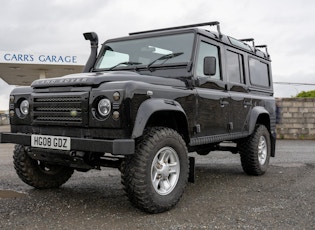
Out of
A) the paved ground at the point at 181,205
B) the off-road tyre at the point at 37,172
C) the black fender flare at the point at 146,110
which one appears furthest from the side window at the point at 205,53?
the off-road tyre at the point at 37,172

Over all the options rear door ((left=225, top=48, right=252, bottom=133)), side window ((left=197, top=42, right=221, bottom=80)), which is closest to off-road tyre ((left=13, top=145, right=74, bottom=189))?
side window ((left=197, top=42, right=221, bottom=80))

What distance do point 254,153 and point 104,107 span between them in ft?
10.6

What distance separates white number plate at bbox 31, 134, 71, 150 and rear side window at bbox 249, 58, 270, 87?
3.70m

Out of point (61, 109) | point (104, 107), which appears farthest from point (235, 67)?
point (61, 109)

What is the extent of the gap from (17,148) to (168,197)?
2.02 m

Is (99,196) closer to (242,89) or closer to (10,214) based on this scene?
(10,214)

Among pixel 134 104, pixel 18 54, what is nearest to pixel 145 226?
pixel 134 104

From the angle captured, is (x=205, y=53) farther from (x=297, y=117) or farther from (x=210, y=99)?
(x=297, y=117)

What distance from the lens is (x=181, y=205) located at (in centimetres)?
404

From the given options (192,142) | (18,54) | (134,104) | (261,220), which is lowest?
(261,220)

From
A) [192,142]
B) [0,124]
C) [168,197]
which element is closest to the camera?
[168,197]

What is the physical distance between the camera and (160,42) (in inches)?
187

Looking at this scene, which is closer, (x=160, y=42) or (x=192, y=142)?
(x=192, y=142)

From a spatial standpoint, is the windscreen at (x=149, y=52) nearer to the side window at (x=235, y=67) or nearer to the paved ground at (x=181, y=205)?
the side window at (x=235, y=67)
